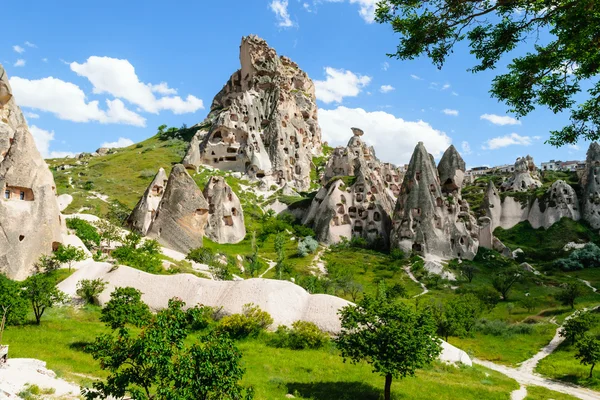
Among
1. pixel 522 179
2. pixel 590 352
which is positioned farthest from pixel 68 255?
pixel 522 179

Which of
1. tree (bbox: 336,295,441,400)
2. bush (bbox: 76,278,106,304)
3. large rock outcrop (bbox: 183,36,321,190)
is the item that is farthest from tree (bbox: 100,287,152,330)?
large rock outcrop (bbox: 183,36,321,190)

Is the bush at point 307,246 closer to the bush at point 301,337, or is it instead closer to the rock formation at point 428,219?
the rock formation at point 428,219

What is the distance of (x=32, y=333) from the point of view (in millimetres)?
24156

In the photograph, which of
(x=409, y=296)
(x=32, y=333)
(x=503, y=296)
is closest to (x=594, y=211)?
(x=503, y=296)

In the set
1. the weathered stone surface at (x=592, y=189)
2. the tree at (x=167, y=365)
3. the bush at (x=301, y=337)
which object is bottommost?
the bush at (x=301, y=337)

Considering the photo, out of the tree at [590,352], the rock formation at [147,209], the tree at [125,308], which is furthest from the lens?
the rock formation at [147,209]

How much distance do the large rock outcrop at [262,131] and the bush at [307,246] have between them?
2548cm

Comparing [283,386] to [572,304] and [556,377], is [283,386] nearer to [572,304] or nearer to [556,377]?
[556,377]

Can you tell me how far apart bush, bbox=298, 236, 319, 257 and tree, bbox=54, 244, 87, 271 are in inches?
1297

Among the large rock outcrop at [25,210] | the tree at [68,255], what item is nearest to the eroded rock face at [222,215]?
the large rock outcrop at [25,210]

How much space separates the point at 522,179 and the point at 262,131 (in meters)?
64.2

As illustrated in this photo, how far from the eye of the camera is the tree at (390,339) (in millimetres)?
18688

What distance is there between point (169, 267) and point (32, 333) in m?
19.8

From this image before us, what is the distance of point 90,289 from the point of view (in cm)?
3133
